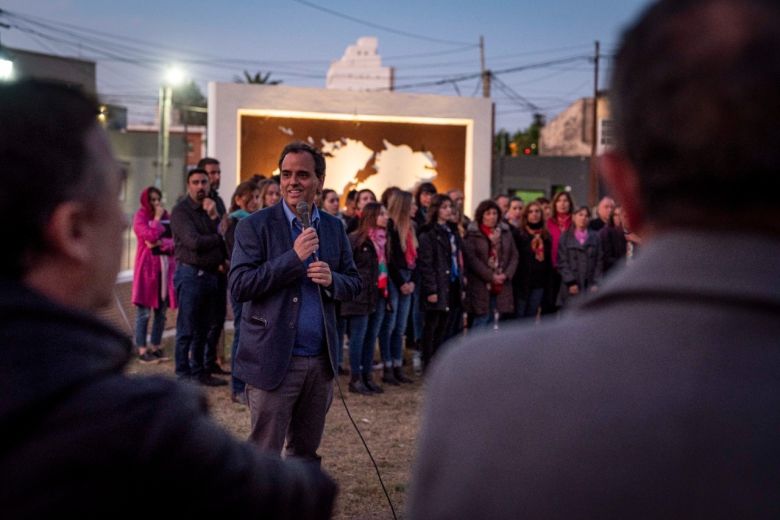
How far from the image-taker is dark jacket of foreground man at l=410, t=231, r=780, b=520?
0.95m

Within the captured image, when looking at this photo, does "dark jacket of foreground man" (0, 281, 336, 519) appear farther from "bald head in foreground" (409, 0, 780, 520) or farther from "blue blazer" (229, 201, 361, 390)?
"blue blazer" (229, 201, 361, 390)

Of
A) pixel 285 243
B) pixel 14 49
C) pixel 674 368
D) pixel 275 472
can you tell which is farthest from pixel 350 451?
pixel 14 49

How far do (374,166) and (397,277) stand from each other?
27.9ft

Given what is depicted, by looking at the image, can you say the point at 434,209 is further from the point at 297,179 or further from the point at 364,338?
the point at 297,179

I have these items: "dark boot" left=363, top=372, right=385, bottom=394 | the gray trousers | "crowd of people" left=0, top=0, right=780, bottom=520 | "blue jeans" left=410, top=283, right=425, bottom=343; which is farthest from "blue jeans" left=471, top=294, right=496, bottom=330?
"crowd of people" left=0, top=0, right=780, bottom=520

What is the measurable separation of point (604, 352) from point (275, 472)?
0.59m

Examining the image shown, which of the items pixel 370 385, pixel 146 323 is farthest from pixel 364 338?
pixel 146 323

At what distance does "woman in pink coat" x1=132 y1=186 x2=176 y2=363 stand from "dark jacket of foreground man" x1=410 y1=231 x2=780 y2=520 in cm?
920

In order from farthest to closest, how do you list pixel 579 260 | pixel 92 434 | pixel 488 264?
pixel 579 260, pixel 488 264, pixel 92 434

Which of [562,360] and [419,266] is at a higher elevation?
[562,360]

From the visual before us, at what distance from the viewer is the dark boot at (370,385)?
9.40m

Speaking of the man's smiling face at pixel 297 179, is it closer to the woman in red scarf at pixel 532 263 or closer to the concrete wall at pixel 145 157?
the woman in red scarf at pixel 532 263

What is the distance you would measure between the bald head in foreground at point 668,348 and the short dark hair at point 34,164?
0.61 meters

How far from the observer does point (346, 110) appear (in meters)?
17.9
